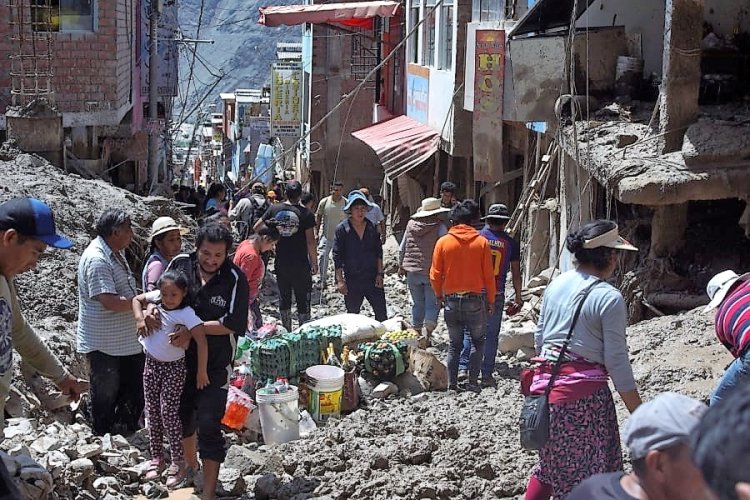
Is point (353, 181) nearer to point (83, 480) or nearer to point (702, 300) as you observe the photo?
point (702, 300)

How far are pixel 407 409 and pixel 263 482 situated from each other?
Result: 190 centimetres

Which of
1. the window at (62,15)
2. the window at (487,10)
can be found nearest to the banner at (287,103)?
the window at (487,10)

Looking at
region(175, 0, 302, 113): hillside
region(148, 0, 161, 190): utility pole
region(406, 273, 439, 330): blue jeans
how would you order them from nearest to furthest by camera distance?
region(406, 273, 439, 330): blue jeans → region(148, 0, 161, 190): utility pole → region(175, 0, 302, 113): hillside

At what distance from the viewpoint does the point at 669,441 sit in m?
2.55

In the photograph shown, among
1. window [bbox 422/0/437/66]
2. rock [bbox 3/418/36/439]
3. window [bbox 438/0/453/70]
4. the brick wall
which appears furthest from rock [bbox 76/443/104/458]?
window [bbox 422/0/437/66]

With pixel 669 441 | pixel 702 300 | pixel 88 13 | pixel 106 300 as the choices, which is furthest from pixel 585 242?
pixel 88 13

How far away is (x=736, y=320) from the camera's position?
4.22 m

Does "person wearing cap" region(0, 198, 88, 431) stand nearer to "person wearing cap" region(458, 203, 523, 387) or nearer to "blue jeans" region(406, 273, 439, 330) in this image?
"person wearing cap" region(458, 203, 523, 387)

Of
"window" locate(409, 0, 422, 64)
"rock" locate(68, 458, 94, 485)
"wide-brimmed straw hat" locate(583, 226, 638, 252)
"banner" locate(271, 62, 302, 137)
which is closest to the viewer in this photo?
"wide-brimmed straw hat" locate(583, 226, 638, 252)

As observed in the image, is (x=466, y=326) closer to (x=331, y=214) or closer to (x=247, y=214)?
(x=331, y=214)

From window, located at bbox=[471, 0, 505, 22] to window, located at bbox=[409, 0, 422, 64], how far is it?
4.94 metres

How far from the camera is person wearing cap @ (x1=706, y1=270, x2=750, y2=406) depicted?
4164mm

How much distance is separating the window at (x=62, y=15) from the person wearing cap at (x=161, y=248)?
817 cm

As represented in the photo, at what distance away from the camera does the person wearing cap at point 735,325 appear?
4164mm
